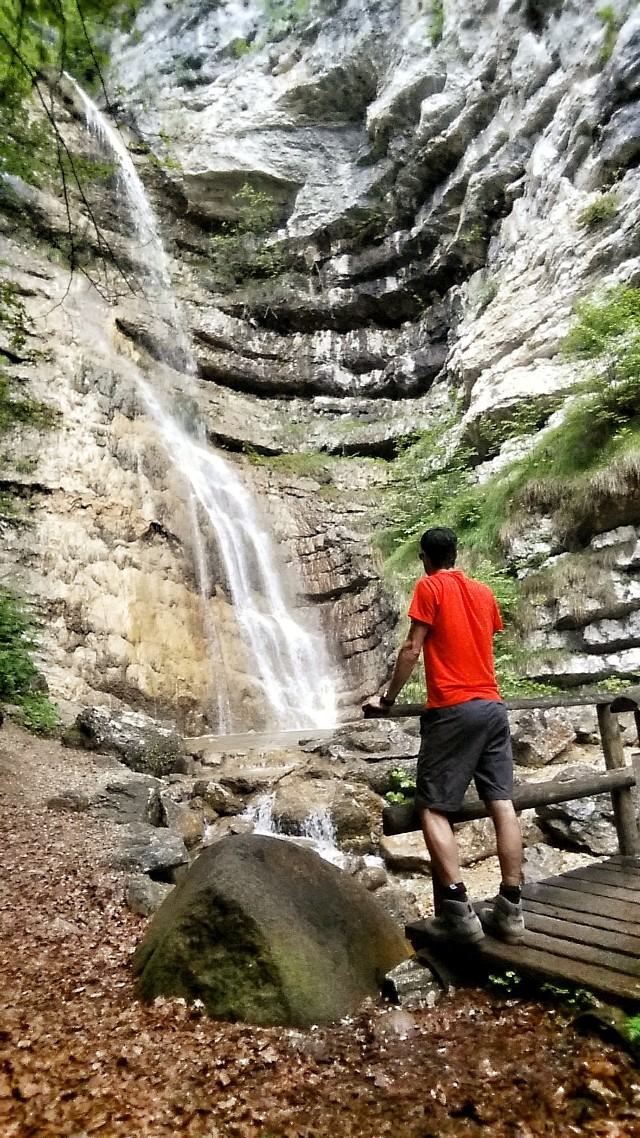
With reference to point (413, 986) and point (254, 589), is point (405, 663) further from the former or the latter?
point (254, 589)

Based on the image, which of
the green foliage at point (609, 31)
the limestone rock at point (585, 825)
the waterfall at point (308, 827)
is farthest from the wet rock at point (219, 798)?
the green foliage at point (609, 31)

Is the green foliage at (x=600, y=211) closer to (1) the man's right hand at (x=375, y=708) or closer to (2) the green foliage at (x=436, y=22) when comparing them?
(2) the green foliage at (x=436, y=22)

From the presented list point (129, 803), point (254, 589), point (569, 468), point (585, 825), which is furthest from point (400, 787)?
point (254, 589)

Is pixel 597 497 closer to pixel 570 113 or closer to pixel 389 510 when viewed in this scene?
pixel 389 510

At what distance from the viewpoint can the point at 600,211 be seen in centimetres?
1255

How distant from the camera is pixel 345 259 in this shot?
2088 centimetres

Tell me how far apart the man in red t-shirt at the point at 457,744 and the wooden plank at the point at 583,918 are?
12.8 inches

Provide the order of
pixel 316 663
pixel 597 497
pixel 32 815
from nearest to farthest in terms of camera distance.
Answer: pixel 32 815, pixel 597 497, pixel 316 663

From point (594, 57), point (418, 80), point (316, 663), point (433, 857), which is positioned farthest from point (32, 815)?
point (418, 80)

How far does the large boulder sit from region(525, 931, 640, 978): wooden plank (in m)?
0.81

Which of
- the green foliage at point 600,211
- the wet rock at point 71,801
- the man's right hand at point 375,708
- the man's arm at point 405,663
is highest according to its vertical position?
the green foliage at point 600,211

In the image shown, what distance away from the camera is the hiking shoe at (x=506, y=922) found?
110 inches

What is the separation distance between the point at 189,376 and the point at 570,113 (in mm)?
11698

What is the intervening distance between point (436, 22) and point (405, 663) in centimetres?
2337
